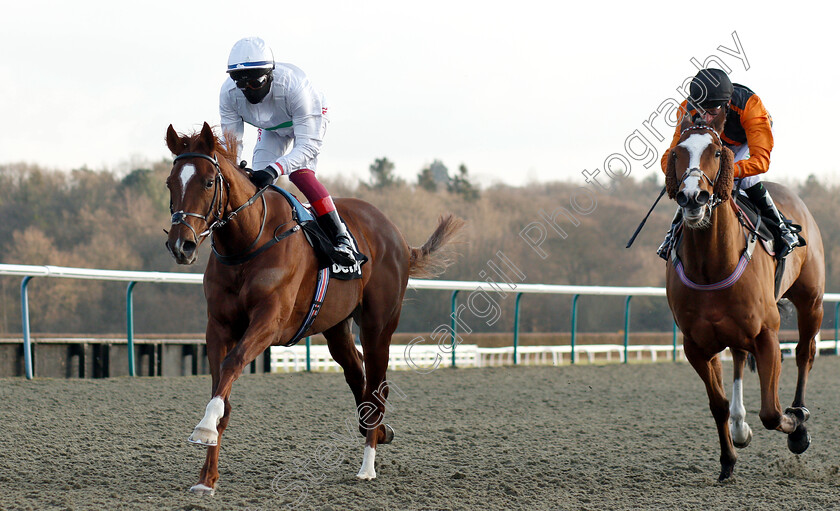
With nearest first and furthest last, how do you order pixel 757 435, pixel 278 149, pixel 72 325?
pixel 278 149 < pixel 757 435 < pixel 72 325

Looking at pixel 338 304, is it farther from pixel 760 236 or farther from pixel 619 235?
pixel 619 235

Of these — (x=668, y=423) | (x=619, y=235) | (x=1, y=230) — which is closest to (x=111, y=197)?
(x=1, y=230)

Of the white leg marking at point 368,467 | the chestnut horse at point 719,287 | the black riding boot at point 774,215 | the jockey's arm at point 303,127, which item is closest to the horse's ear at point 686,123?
the chestnut horse at point 719,287

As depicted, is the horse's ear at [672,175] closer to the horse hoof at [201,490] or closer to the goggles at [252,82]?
the goggles at [252,82]

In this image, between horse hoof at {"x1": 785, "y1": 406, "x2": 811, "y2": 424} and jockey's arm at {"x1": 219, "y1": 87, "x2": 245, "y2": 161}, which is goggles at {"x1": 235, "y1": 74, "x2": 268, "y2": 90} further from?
horse hoof at {"x1": 785, "y1": 406, "x2": 811, "y2": 424}

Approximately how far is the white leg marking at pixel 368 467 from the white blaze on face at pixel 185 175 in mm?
1775

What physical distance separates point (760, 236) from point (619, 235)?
163ft

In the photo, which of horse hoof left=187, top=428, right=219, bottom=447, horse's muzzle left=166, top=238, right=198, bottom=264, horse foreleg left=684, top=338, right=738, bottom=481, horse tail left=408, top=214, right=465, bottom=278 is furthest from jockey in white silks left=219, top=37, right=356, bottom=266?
horse foreleg left=684, top=338, right=738, bottom=481

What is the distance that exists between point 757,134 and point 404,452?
112 inches

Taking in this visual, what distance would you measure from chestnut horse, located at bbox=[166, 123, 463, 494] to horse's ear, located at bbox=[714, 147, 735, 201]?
209cm

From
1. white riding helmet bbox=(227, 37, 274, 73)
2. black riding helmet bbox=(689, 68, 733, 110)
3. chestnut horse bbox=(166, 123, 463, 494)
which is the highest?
white riding helmet bbox=(227, 37, 274, 73)

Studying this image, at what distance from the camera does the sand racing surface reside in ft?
13.5

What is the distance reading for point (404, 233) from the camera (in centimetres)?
3073

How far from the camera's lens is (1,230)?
40.0 m
